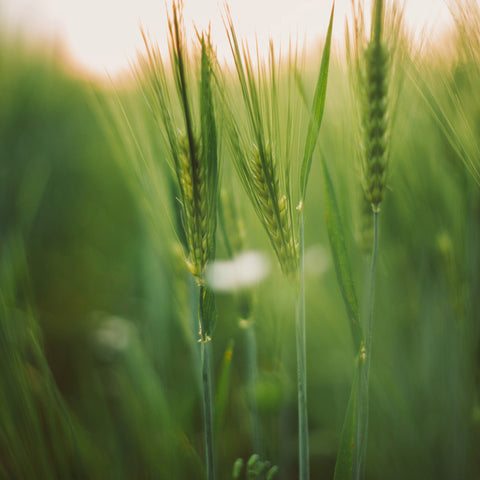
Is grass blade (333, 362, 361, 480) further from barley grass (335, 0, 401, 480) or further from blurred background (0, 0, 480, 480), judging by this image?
blurred background (0, 0, 480, 480)

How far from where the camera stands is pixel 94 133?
1324 millimetres

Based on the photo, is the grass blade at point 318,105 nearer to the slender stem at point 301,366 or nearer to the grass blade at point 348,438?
the slender stem at point 301,366

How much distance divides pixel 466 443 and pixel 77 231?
988 mm

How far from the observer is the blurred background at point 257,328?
0.44 m

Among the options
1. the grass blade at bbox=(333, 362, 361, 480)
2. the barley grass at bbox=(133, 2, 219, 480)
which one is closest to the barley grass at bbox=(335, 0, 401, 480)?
the grass blade at bbox=(333, 362, 361, 480)

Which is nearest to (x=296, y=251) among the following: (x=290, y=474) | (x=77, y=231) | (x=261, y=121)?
(x=261, y=121)

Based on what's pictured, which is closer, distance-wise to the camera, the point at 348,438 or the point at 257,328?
the point at 348,438

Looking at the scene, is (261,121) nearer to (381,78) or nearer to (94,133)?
(381,78)

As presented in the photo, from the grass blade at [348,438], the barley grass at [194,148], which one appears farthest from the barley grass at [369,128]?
the barley grass at [194,148]

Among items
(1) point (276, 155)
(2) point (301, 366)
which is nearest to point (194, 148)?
(1) point (276, 155)

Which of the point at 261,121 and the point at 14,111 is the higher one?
the point at 14,111


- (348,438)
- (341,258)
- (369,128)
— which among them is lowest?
(348,438)

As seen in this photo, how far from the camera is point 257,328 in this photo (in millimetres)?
644

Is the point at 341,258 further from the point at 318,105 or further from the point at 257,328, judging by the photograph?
the point at 257,328
